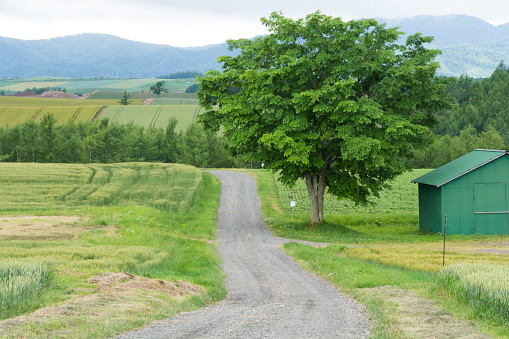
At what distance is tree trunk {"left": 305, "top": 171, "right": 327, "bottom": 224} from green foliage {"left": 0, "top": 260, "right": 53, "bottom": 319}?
24.4 meters

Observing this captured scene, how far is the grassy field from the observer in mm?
10812

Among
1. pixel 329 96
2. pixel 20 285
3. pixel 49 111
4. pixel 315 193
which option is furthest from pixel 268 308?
pixel 49 111

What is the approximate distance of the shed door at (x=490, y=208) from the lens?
34.3 m

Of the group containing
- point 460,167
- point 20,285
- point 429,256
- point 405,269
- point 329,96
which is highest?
point 329,96

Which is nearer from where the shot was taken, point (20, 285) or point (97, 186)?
point (20, 285)

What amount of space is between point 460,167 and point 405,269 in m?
18.6

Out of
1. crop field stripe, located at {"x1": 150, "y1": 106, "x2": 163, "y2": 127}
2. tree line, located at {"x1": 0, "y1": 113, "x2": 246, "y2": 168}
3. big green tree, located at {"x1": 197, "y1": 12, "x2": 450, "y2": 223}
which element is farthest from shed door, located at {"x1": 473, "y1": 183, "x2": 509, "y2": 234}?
crop field stripe, located at {"x1": 150, "y1": 106, "x2": 163, "y2": 127}

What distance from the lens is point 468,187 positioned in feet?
113

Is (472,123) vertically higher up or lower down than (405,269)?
higher up

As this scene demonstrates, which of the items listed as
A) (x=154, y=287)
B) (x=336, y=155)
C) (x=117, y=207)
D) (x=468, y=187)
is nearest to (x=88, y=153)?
(x=117, y=207)

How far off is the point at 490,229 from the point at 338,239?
39.7 ft

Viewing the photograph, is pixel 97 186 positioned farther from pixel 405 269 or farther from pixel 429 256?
pixel 405 269

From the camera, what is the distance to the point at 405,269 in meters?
20.1

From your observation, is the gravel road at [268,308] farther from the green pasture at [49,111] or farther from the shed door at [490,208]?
the green pasture at [49,111]
